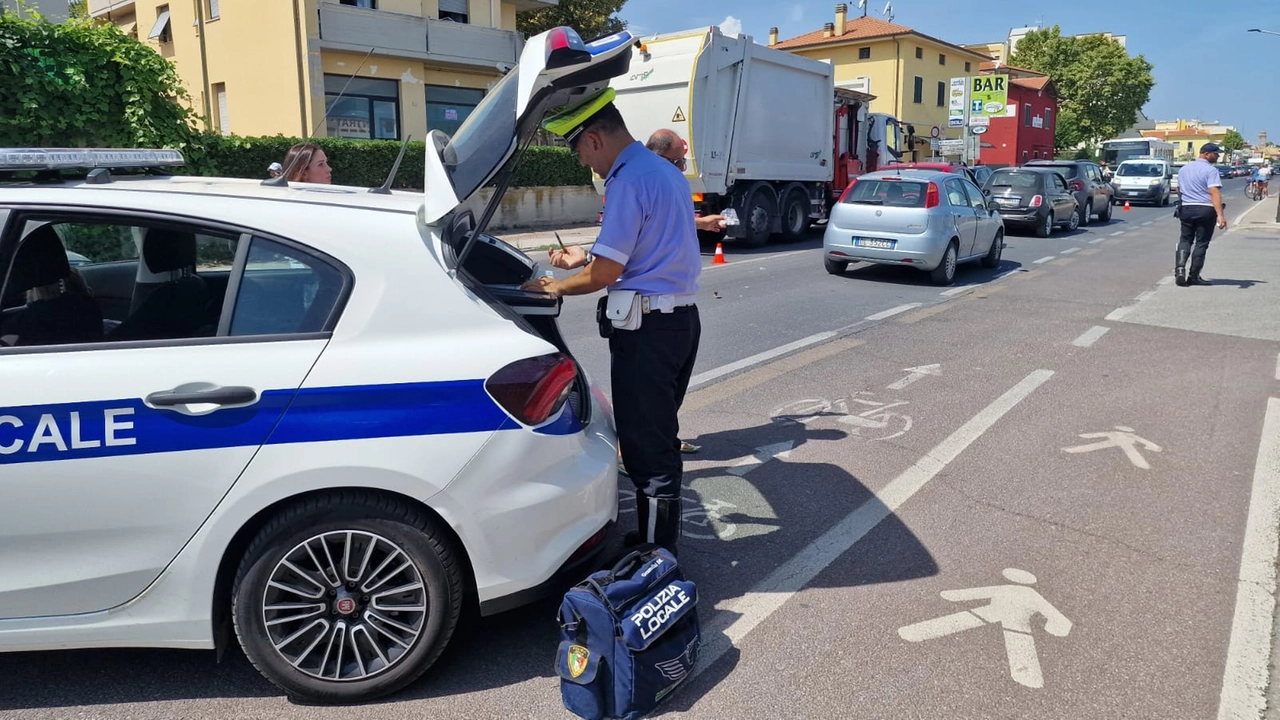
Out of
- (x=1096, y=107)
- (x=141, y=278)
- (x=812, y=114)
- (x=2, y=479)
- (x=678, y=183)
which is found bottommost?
(x=2, y=479)

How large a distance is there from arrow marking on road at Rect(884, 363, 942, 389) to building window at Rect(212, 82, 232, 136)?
23.9 metres

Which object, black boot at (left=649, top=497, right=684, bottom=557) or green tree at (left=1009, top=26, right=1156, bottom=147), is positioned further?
green tree at (left=1009, top=26, right=1156, bottom=147)

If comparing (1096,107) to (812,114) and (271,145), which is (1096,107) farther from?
(271,145)

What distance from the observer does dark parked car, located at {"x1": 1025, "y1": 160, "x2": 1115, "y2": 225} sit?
2467 centimetres

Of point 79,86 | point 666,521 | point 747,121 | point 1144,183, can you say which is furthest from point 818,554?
point 1144,183

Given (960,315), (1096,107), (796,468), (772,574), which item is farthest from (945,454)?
(1096,107)

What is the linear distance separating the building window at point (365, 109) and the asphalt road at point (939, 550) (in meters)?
17.9

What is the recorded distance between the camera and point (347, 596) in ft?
9.68

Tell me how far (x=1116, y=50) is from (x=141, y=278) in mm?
76848

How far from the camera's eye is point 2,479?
2.68 m

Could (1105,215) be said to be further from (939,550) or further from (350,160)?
(939,550)

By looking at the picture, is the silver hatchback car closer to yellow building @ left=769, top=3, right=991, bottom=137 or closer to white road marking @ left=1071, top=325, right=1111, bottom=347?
white road marking @ left=1071, top=325, right=1111, bottom=347

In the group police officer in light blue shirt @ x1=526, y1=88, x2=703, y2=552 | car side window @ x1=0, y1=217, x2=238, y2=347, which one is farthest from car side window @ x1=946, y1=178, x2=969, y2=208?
car side window @ x1=0, y1=217, x2=238, y2=347

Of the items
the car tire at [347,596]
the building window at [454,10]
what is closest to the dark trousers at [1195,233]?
the car tire at [347,596]
